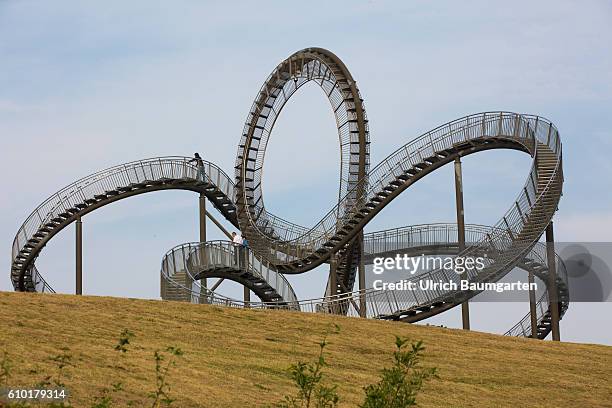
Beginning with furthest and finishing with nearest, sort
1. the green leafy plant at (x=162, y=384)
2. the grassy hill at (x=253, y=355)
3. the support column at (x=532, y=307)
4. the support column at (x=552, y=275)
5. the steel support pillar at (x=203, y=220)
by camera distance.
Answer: the steel support pillar at (x=203, y=220), the support column at (x=532, y=307), the support column at (x=552, y=275), the grassy hill at (x=253, y=355), the green leafy plant at (x=162, y=384)

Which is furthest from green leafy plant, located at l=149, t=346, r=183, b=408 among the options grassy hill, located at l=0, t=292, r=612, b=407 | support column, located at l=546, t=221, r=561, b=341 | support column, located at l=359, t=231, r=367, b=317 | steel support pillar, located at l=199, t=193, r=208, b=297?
steel support pillar, located at l=199, t=193, r=208, b=297

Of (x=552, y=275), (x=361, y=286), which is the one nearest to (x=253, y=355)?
(x=552, y=275)

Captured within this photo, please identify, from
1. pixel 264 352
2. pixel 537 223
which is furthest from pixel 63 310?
pixel 537 223

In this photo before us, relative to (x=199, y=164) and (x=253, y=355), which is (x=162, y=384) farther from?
(x=199, y=164)

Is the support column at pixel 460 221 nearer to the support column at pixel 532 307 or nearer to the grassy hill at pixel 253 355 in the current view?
the support column at pixel 532 307

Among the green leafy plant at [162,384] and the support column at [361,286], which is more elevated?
the support column at [361,286]

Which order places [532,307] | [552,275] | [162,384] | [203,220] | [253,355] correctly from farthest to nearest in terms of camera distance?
[203,220] → [532,307] → [552,275] → [253,355] → [162,384]

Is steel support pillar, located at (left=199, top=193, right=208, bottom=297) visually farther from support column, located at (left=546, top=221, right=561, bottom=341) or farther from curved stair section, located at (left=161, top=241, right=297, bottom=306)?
support column, located at (left=546, top=221, right=561, bottom=341)

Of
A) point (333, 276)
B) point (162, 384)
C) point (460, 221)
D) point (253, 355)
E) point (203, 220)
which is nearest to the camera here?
point (162, 384)

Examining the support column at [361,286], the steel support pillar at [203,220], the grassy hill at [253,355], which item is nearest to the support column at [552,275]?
the grassy hill at [253,355]

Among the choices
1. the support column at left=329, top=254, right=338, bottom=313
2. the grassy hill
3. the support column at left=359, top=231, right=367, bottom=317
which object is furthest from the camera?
the support column at left=329, top=254, right=338, bottom=313
